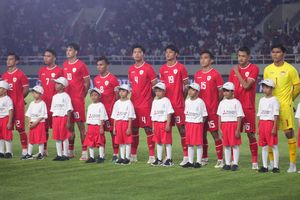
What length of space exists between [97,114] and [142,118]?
0.94 meters

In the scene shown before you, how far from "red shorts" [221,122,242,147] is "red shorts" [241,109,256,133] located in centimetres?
29

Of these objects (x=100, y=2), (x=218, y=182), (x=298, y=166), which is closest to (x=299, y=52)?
(x=100, y=2)

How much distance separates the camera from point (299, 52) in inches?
1590

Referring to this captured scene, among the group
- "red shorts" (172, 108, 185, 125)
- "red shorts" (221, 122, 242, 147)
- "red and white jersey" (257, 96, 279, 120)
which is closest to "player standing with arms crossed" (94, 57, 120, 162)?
"red shorts" (172, 108, 185, 125)

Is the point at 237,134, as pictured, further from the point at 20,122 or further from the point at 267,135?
the point at 20,122

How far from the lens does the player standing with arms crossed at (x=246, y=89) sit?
14016 millimetres

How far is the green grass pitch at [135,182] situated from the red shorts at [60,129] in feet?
1.79

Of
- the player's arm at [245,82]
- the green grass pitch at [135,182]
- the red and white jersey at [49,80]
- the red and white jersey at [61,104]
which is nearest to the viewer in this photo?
the green grass pitch at [135,182]

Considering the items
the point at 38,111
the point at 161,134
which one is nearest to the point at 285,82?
the point at 161,134

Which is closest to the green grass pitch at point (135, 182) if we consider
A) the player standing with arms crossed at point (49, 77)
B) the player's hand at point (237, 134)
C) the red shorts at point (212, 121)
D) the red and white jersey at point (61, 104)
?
the player's hand at point (237, 134)

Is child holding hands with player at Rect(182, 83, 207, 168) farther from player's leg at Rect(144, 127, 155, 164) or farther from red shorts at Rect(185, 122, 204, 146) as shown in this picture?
player's leg at Rect(144, 127, 155, 164)

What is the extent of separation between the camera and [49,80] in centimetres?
1636

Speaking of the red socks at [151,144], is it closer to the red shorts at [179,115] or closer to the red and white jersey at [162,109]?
the red and white jersey at [162,109]

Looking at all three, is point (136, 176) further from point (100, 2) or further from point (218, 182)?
point (100, 2)
